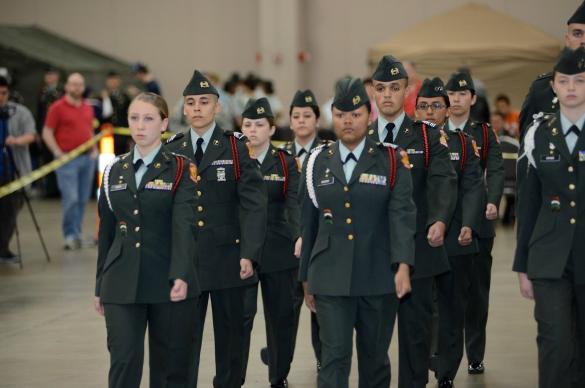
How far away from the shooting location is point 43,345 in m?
8.17

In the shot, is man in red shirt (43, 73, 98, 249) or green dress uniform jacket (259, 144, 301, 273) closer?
green dress uniform jacket (259, 144, 301, 273)

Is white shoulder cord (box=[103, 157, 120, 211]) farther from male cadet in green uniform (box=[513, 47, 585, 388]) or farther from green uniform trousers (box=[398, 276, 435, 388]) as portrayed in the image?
male cadet in green uniform (box=[513, 47, 585, 388])

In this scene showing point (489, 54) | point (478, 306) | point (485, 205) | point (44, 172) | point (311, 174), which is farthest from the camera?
point (489, 54)

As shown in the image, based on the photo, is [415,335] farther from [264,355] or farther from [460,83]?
[460,83]

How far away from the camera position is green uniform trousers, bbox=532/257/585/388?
5.14 metres

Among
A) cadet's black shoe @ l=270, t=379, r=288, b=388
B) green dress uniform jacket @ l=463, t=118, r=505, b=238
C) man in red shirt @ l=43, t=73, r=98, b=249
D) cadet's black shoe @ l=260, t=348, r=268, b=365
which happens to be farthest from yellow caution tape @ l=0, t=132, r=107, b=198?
green dress uniform jacket @ l=463, t=118, r=505, b=238

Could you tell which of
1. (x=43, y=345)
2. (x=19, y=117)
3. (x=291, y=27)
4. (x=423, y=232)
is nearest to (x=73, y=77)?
(x=19, y=117)

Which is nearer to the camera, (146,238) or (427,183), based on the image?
(146,238)

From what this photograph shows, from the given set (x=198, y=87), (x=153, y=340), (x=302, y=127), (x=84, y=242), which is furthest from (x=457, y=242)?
(x=84, y=242)

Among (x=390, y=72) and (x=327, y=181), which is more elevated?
(x=390, y=72)

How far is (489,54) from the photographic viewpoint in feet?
66.4

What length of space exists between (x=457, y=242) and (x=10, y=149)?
7095 mm

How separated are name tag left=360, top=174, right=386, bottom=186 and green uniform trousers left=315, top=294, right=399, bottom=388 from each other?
61 centimetres

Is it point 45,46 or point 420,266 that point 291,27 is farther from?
point 420,266
